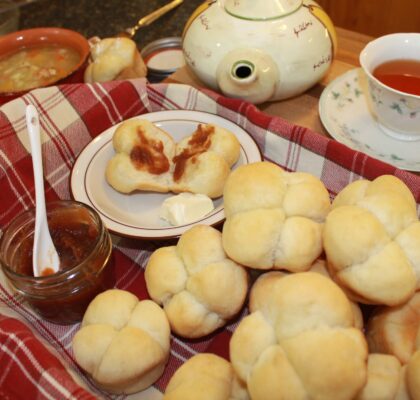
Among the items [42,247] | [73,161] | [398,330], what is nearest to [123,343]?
[42,247]

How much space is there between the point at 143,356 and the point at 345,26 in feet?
4.82

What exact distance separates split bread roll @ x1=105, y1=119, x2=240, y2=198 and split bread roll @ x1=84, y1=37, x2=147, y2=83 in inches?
11.4

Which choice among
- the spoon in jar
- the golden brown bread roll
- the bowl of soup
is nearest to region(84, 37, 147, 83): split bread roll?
the bowl of soup

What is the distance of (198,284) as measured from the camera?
0.59 m

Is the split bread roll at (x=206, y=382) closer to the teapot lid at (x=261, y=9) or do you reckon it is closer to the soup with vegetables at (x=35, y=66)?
the teapot lid at (x=261, y=9)

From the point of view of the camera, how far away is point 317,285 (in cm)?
48

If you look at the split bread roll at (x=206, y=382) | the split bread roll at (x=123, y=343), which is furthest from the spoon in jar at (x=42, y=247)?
the split bread roll at (x=206, y=382)

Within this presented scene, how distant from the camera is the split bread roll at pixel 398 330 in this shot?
1.71 ft

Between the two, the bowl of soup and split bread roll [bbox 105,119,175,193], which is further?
the bowl of soup

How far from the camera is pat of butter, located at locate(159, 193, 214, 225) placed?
75 centimetres

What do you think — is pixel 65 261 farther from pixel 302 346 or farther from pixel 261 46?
pixel 261 46

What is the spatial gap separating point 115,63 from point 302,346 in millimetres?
837

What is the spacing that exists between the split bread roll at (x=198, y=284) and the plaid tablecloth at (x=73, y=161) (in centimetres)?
7

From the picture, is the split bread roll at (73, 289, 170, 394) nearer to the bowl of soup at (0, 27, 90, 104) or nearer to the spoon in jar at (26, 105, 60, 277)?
the spoon in jar at (26, 105, 60, 277)
